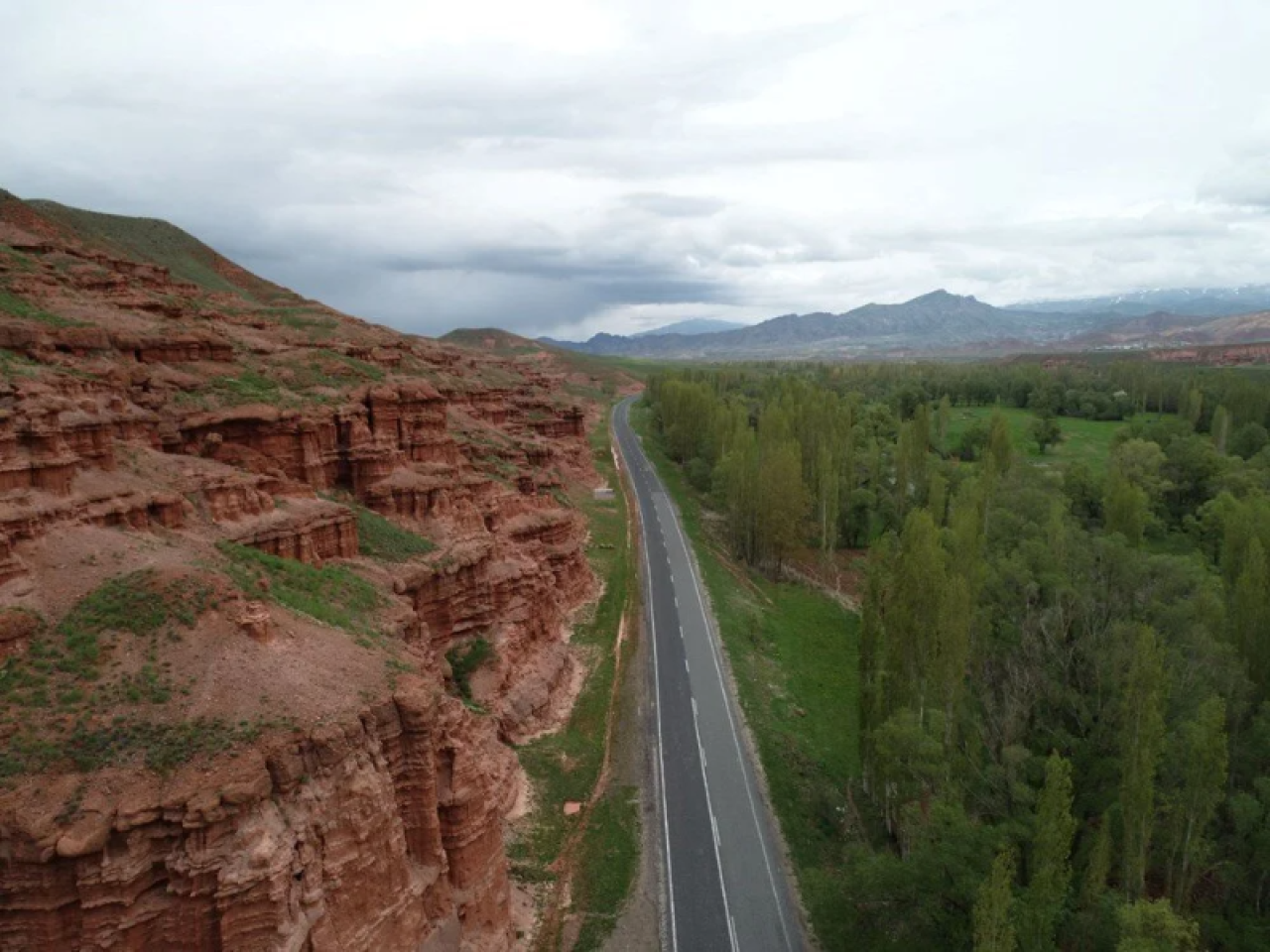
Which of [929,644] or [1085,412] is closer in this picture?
[929,644]

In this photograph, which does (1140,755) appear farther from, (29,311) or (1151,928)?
(29,311)

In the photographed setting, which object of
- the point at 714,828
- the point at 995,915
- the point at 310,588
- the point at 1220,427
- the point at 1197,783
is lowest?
the point at 714,828

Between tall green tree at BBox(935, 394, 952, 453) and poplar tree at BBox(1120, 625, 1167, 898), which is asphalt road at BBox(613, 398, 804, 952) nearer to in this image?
poplar tree at BBox(1120, 625, 1167, 898)

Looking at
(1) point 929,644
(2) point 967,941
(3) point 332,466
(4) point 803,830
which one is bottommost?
(4) point 803,830

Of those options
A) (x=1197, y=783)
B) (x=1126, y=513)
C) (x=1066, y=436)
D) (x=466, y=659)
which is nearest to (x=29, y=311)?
(x=466, y=659)

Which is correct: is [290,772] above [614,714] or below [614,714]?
above

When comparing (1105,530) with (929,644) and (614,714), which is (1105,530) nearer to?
(929,644)

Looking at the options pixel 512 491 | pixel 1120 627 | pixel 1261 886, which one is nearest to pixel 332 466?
pixel 512 491
